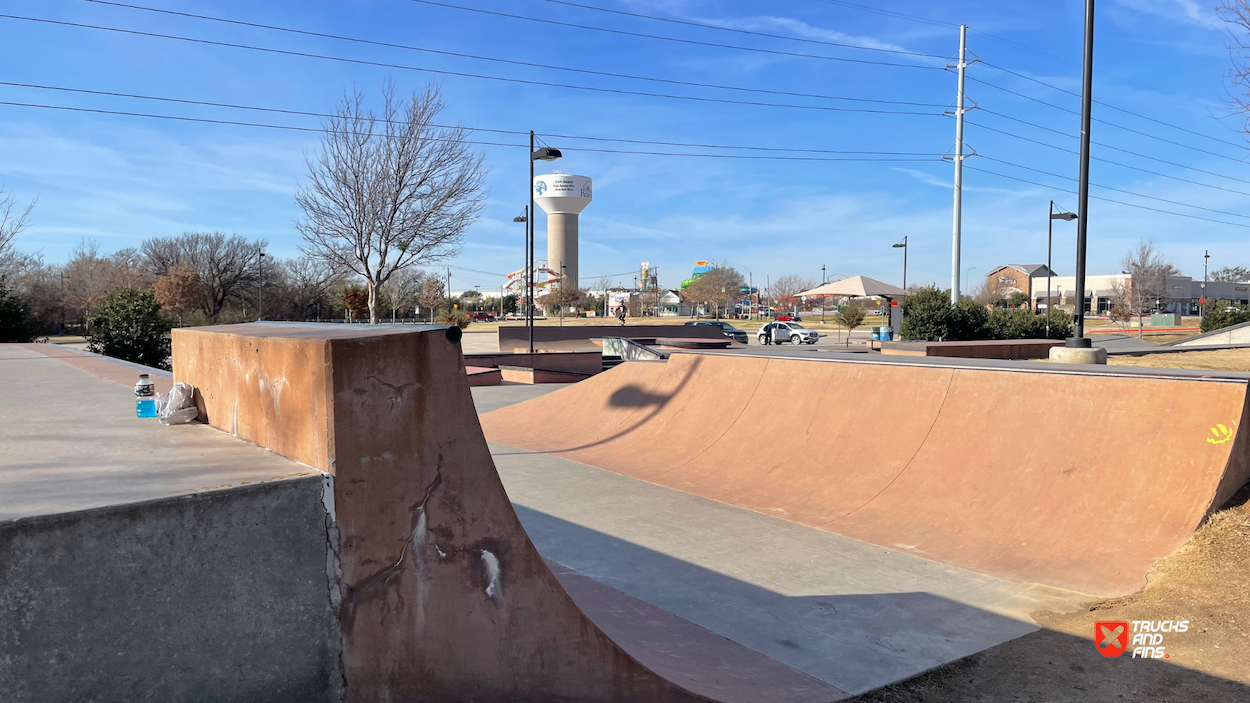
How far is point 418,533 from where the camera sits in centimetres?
253

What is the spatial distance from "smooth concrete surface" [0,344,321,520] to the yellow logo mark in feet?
20.3

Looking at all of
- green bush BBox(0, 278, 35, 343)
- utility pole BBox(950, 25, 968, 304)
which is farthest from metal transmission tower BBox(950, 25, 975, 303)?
green bush BBox(0, 278, 35, 343)

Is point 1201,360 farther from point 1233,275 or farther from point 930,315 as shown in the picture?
point 1233,275

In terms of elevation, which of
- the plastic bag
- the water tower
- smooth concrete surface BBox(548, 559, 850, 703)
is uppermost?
the water tower

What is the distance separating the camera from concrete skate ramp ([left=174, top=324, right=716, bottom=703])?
237 cm

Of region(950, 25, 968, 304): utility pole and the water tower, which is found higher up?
the water tower

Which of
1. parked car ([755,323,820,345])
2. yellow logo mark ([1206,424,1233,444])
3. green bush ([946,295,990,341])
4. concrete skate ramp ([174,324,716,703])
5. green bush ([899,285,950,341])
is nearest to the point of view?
concrete skate ramp ([174,324,716,703])

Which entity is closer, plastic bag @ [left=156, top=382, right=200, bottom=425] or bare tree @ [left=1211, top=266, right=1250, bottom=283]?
plastic bag @ [left=156, top=382, right=200, bottom=425]

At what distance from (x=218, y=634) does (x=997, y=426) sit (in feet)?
21.8

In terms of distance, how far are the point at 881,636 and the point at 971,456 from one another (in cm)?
309

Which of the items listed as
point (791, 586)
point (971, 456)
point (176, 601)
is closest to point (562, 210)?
point (971, 456)

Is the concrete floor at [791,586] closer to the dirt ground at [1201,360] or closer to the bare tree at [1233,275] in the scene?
the dirt ground at [1201,360]

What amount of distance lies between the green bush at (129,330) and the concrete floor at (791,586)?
14899mm
